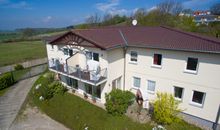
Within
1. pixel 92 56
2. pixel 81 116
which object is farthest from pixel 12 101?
pixel 92 56

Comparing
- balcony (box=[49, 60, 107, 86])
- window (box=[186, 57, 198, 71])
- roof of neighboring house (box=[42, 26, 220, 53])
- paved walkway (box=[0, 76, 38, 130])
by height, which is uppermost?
roof of neighboring house (box=[42, 26, 220, 53])

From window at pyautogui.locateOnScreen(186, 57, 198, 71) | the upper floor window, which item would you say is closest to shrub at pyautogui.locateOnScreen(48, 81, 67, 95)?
the upper floor window

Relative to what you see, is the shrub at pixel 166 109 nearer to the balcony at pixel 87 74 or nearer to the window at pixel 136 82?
the window at pixel 136 82

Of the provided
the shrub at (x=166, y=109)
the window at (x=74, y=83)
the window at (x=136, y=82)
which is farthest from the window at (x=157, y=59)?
the window at (x=74, y=83)

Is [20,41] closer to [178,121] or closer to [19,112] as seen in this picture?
[19,112]

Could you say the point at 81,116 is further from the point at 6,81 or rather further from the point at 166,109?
the point at 6,81

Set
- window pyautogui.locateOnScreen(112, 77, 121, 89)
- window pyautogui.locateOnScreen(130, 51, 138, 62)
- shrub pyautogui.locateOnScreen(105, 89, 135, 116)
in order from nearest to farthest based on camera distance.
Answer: shrub pyautogui.locateOnScreen(105, 89, 135, 116) < window pyautogui.locateOnScreen(130, 51, 138, 62) < window pyautogui.locateOnScreen(112, 77, 121, 89)

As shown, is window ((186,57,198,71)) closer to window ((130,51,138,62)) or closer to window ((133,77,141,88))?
window ((130,51,138,62))
